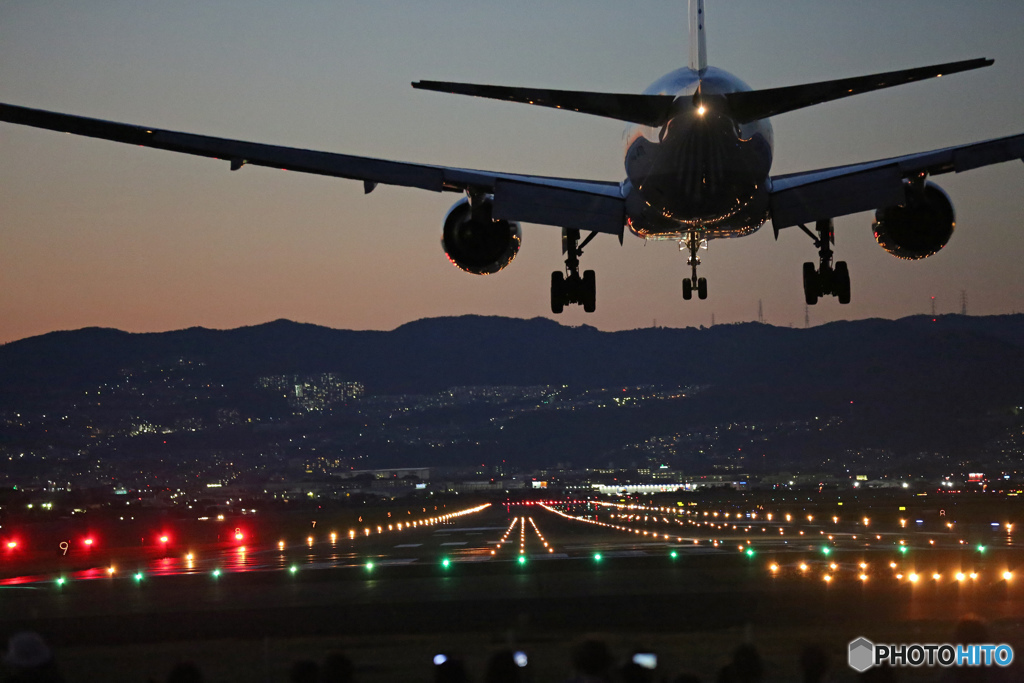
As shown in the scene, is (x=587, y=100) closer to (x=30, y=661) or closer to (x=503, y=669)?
(x=503, y=669)

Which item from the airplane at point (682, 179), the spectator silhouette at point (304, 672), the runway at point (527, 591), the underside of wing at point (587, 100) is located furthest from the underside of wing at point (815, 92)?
the spectator silhouette at point (304, 672)

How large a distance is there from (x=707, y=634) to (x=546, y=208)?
952 centimetres

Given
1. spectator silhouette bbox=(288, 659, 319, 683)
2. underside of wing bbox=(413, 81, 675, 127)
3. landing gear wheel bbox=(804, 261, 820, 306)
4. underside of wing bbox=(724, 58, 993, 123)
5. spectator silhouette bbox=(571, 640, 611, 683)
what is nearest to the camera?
spectator silhouette bbox=(571, 640, 611, 683)

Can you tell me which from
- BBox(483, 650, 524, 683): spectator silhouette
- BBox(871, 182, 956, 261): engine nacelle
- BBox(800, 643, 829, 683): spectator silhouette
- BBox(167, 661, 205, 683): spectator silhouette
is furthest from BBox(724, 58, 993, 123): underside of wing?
BBox(167, 661, 205, 683): spectator silhouette

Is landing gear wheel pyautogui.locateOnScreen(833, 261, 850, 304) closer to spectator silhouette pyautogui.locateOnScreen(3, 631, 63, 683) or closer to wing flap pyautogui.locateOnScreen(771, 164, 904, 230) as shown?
wing flap pyautogui.locateOnScreen(771, 164, 904, 230)

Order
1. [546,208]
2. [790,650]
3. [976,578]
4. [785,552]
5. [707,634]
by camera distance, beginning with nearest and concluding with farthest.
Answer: [790,650], [707,634], [546,208], [976,578], [785,552]

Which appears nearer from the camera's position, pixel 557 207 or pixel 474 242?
pixel 557 207

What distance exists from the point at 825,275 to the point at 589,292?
20.5 ft

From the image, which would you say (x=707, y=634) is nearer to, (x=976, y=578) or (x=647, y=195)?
(x=647, y=195)

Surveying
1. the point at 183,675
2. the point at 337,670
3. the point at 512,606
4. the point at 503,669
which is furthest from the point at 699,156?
the point at 183,675

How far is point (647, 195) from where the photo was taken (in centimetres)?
2380

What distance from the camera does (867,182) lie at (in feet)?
82.1

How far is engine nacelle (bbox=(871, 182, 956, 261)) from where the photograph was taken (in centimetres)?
2930

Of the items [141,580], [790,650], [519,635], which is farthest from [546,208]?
[141,580]
